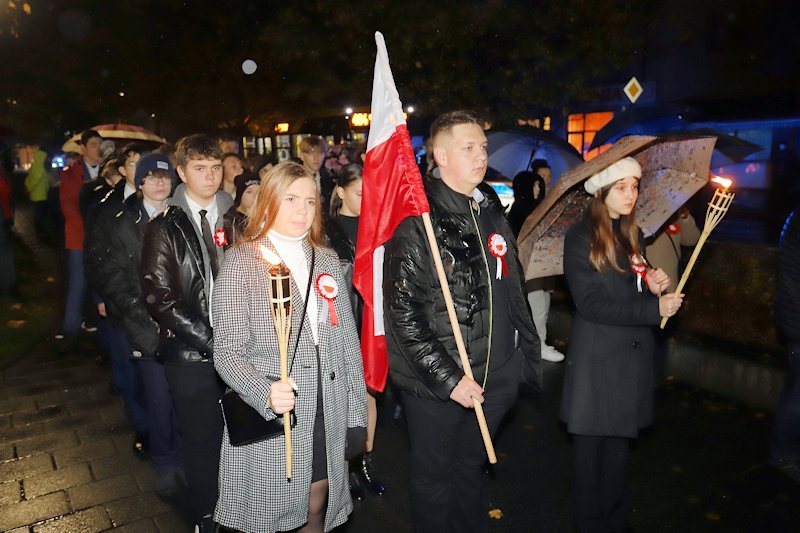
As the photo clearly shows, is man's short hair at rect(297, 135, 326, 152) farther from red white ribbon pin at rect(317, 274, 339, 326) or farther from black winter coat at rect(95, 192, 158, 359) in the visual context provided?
red white ribbon pin at rect(317, 274, 339, 326)

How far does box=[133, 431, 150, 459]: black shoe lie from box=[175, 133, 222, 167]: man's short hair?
2.54 meters

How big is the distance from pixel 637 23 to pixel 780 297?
12018 mm

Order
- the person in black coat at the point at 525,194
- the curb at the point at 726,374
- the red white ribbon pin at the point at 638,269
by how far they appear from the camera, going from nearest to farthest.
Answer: the red white ribbon pin at the point at 638,269 → the curb at the point at 726,374 → the person in black coat at the point at 525,194

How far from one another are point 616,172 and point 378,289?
151 cm

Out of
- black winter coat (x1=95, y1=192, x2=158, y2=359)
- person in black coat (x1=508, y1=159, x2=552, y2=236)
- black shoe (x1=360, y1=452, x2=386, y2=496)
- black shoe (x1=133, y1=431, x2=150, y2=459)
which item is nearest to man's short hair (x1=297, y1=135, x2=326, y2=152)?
person in black coat (x1=508, y1=159, x2=552, y2=236)

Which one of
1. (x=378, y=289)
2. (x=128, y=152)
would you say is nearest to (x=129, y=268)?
(x=128, y=152)

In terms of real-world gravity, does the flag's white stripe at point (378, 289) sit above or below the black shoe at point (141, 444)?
above

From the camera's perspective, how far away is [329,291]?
129 inches

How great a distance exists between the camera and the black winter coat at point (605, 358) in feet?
12.7

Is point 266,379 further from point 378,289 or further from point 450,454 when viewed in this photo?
point 450,454

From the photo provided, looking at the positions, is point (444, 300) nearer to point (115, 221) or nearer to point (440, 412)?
point (440, 412)


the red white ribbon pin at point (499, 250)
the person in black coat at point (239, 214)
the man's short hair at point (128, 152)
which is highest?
the man's short hair at point (128, 152)

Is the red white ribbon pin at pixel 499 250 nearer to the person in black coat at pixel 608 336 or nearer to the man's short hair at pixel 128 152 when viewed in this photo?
the person in black coat at pixel 608 336

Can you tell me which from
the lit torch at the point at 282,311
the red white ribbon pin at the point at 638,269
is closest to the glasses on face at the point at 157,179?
the lit torch at the point at 282,311
